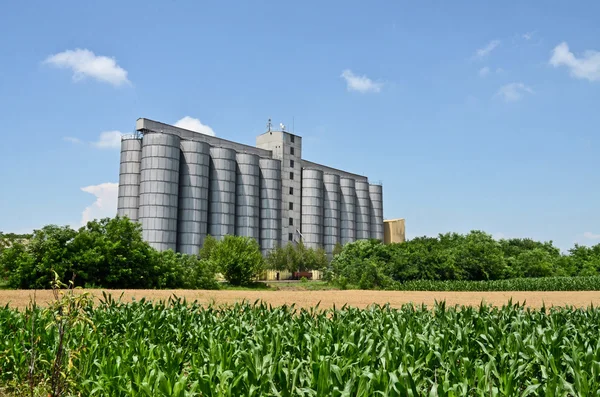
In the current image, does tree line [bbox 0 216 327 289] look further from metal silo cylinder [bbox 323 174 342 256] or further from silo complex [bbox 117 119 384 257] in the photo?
metal silo cylinder [bbox 323 174 342 256]

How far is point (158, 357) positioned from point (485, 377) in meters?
5.03

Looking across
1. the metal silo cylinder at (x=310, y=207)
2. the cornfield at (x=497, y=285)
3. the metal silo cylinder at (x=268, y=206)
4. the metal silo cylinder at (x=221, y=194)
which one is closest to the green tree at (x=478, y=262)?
the cornfield at (x=497, y=285)

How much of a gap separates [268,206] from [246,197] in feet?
19.0

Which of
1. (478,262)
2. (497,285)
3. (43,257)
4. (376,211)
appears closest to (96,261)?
(43,257)

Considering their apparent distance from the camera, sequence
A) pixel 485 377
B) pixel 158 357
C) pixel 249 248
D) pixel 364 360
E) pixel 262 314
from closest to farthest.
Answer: pixel 485 377 → pixel 364 360 → pixel 158 357 → pixel 262 314 → pixel 249 248

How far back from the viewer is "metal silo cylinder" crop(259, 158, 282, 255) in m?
100

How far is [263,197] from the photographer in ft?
331

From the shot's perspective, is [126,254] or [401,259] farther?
[401,259]

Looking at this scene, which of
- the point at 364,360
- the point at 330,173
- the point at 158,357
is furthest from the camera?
the point at 330,173

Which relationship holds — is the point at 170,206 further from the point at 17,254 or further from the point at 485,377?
the point at 485,377

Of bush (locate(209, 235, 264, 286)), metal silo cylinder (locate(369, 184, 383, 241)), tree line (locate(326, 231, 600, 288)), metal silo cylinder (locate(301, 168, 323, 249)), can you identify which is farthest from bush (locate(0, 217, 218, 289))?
metal silo cylinder (locate(369, 184, 383, 241))

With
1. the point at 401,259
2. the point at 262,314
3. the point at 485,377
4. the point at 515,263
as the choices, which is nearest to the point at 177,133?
the point at 401,259

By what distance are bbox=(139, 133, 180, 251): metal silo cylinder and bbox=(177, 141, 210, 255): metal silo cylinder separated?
3077 mm

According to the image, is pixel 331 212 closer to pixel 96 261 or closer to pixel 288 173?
pixel 288 173
